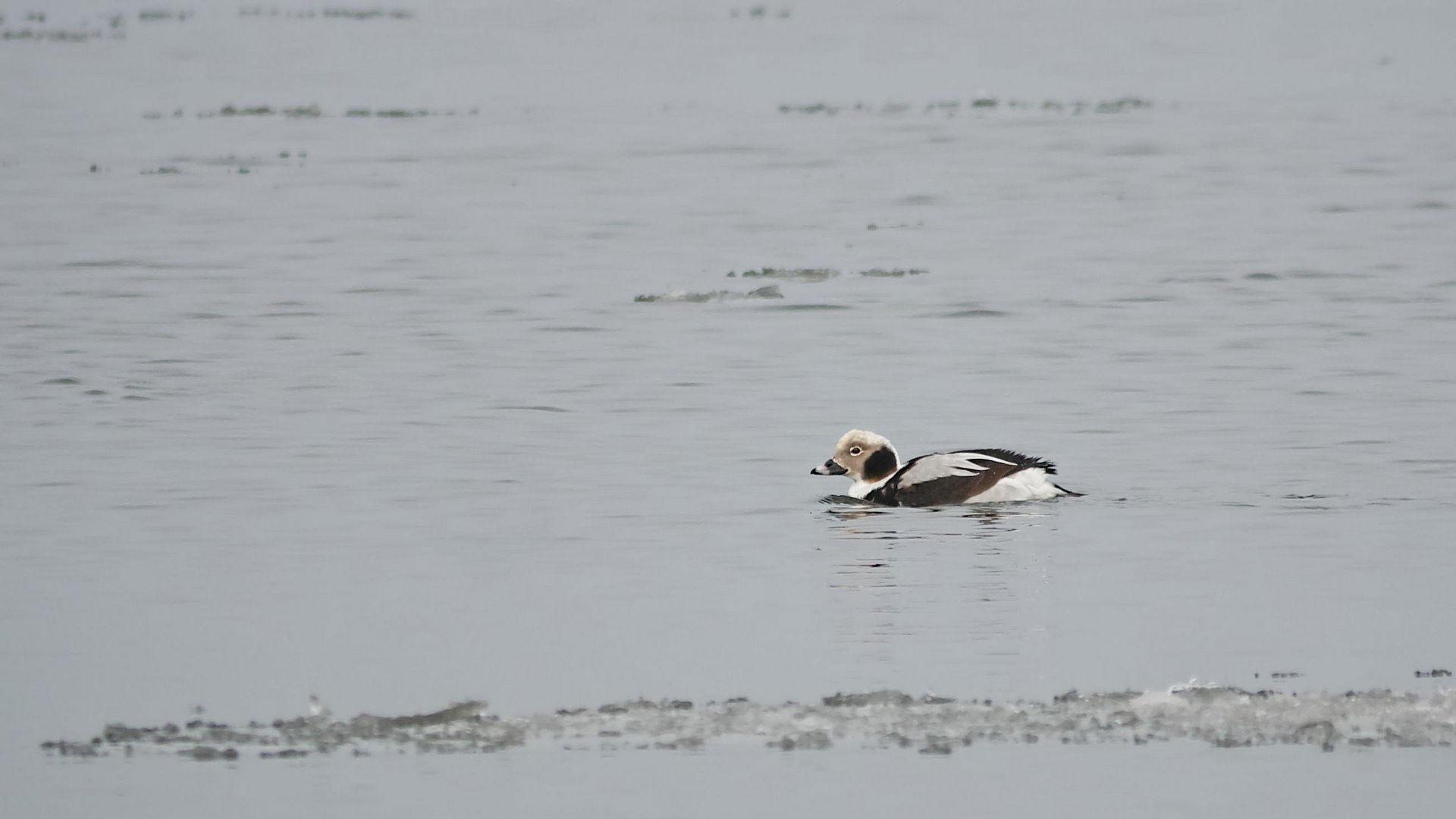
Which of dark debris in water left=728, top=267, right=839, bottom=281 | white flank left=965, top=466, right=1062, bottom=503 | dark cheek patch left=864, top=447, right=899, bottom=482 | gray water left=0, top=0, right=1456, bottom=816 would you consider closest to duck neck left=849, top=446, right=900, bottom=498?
dark cheek patch left=864, top=447, right=899, bottom=482

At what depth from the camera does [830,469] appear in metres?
13.8

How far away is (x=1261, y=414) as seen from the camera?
15.5 metres

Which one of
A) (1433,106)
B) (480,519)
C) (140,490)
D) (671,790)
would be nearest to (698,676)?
(671,790)

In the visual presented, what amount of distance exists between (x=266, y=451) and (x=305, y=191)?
16.0 metres

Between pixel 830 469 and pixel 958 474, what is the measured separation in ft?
2.50

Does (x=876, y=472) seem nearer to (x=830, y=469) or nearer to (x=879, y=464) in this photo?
(x=879, y=464)

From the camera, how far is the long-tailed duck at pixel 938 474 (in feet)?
43.6

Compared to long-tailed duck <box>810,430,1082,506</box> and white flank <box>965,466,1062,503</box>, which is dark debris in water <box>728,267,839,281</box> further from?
white flank <box>965,466,1062,503</box>

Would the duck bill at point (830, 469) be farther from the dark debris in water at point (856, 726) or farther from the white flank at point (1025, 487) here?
the dark debris in water at point (856, 726)

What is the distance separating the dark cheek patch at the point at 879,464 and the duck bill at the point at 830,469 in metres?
0.19

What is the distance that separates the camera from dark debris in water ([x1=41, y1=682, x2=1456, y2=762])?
26.8 feet

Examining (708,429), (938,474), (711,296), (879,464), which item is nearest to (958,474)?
(938,474)

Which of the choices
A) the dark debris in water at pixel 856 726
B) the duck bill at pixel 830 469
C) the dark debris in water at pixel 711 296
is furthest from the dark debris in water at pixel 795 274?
the dark debris in water at pixel 856 726

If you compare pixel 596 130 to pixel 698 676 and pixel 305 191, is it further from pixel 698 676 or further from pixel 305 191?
pixel 698 676
